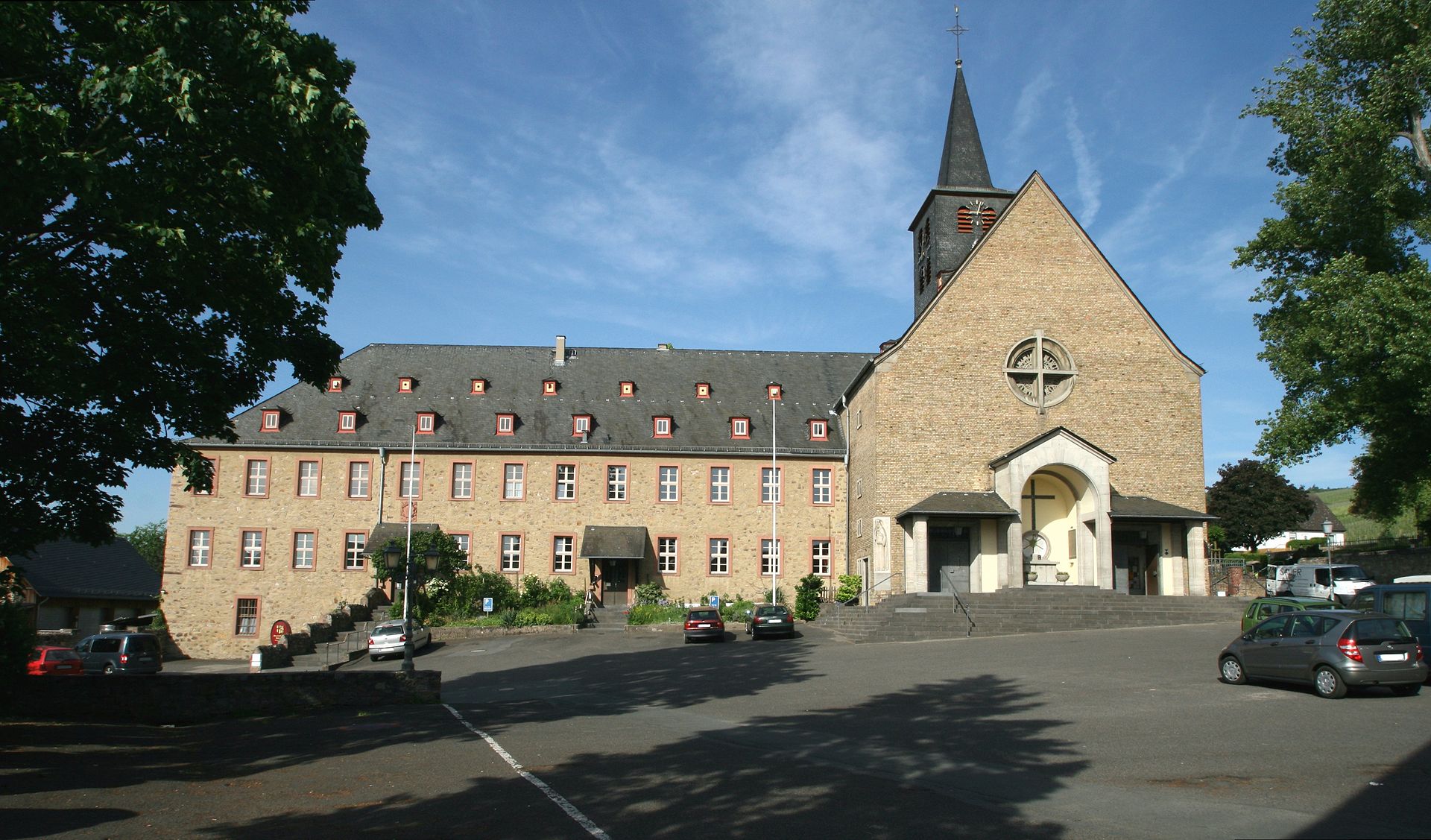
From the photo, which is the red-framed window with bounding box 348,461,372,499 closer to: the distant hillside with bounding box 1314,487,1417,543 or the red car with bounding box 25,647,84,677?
the red car with bounding box 25,647,84,677

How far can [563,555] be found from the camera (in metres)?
40.4

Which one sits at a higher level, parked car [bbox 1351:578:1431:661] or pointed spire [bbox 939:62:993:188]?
pointed spire [bbox 939:62:993:188]

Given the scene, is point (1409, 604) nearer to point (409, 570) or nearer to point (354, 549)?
point (409, 570)

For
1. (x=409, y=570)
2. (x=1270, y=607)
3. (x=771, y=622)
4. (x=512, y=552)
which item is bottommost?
(x=771, y=622)

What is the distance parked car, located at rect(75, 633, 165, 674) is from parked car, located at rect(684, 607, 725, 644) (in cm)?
1521

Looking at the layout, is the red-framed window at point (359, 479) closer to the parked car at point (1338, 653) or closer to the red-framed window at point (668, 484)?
the red-framed window at point (668, 484)

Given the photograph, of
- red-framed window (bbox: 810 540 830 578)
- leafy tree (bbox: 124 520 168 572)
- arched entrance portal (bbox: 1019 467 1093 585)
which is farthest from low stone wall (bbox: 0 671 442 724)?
leafy tree (bbox: 124 520 168 572)

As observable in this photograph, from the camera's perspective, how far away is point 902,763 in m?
10.8

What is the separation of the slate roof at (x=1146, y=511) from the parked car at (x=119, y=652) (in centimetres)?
2920

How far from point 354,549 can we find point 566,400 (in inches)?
413

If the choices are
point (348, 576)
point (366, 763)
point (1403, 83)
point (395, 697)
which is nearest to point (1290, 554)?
point (1403, 83)

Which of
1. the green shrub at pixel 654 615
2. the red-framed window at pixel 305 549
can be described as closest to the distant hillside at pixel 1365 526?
the green shrub at pixel 654 615

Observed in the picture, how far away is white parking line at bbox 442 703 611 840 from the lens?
775 cm

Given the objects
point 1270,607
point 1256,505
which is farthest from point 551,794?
point 1256,505
